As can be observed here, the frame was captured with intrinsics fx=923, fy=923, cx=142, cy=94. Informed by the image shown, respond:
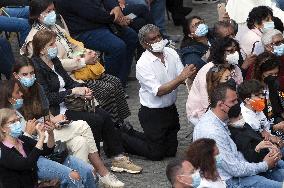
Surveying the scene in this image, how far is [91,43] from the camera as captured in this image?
1138 centimetres

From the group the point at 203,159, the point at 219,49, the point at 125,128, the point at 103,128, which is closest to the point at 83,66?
the point at 103,128

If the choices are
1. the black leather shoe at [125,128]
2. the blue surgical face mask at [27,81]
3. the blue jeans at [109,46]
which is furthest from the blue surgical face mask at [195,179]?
the blue jeans at [109,46]

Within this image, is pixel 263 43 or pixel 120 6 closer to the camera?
pixel 263 43

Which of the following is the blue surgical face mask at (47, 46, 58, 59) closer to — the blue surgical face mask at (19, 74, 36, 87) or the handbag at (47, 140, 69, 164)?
the blue surgical face mask at (19, 74, 36, 87)

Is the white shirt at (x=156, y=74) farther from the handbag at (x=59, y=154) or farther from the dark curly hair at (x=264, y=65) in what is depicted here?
the handbag at (x=59, y=154)

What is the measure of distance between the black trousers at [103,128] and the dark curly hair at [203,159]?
2.14 m

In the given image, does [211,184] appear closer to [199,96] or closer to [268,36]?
[199,96]

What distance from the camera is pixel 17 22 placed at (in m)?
11.1

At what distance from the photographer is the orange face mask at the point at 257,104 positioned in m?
8.87

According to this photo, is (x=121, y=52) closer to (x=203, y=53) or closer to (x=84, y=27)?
(x=84, y=27)

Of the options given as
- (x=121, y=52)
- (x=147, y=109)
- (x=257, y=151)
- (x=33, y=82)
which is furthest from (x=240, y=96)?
(x=121, y=52)

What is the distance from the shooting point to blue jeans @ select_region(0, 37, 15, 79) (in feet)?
34.7

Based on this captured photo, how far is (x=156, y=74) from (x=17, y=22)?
86.5 inches

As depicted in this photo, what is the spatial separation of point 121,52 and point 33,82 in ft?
9.04
